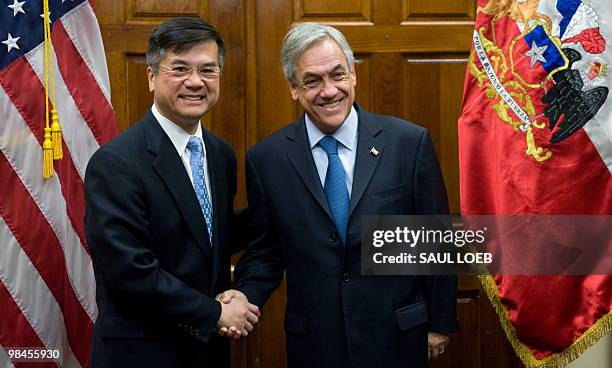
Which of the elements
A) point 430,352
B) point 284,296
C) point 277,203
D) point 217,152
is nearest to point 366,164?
point 277,203

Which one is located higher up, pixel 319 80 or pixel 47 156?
pixel 319 80

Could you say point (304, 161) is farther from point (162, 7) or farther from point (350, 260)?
point (162, 7)

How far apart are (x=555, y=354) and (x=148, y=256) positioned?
1256mm

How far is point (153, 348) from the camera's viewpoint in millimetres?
2150

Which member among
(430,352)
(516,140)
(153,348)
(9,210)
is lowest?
(430,352)

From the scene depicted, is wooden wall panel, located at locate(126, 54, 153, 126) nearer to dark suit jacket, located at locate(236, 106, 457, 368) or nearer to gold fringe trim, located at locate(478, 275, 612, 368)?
dark suit jacket, located at locate(236, 106, 457, 368)

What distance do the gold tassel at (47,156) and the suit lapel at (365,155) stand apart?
3.05 ft

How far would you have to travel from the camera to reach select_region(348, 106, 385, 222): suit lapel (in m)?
2.26

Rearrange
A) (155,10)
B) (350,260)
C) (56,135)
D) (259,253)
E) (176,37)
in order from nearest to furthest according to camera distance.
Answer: (176,37) → (350,260) → (259,253) → (56,135) → (155,10)

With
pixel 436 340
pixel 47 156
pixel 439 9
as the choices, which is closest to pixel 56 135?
pixel 47 156

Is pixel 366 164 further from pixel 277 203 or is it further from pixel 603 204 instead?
pixel 603 204

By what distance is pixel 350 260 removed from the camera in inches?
89.3

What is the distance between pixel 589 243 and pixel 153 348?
1.28m

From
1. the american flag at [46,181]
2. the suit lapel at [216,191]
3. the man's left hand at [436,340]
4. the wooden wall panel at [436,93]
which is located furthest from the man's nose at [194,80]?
the wooden wall panel at [436,93]
